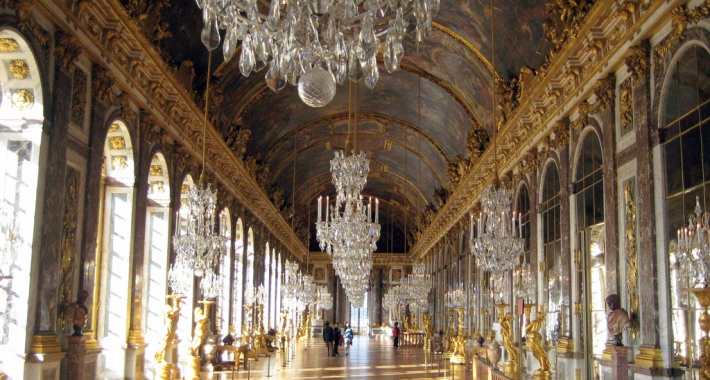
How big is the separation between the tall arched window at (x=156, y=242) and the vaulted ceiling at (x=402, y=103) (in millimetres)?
2521

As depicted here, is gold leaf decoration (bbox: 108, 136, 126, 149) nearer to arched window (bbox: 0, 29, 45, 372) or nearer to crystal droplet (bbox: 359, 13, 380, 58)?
arched window (bbox: 0, 29, 45, 372)

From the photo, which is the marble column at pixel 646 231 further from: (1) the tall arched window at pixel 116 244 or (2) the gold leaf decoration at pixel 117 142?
(2) the gold leaf decoration at pixel 117 142

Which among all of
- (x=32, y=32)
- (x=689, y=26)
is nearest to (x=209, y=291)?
(x=32, y=32)

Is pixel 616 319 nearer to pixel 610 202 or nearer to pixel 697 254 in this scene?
pixel 610 202

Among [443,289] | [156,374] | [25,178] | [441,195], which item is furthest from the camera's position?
[443,289]

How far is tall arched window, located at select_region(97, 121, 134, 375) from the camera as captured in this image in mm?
12805

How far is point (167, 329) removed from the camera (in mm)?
12625

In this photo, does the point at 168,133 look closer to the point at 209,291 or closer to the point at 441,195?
the point at 209,291

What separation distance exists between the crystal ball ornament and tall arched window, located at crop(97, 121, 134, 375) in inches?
260

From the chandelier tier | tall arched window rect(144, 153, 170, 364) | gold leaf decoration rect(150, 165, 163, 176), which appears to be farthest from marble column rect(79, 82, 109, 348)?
the chandelier tier

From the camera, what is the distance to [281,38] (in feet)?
22.5

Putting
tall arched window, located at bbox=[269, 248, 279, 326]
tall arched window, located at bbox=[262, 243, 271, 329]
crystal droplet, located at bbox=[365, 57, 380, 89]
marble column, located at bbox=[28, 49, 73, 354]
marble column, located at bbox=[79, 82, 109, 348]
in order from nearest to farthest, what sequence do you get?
crystal droplet, located at bbox=[365, 57, 380, 89], marble column, located at bbox=[28, 49, 73, 354], marble column, located at bbox=[79, 82, 109, 348], tall arched window, located at bbox=[262, 243, 271, 329], tall arched window, located at bbox=[269, 248, 279, 326]

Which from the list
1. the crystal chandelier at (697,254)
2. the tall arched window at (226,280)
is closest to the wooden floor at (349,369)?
the tall arched window at (226,280)

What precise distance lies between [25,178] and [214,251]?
4.27 meters
